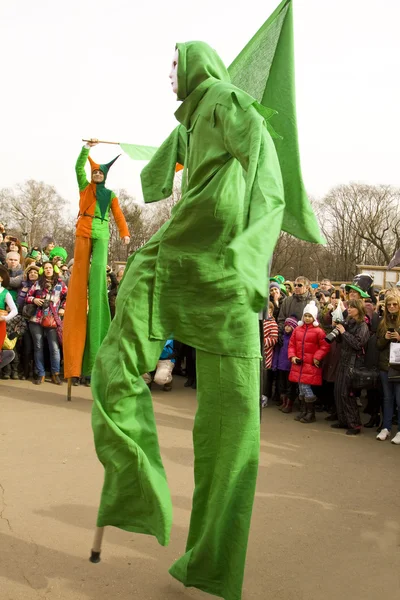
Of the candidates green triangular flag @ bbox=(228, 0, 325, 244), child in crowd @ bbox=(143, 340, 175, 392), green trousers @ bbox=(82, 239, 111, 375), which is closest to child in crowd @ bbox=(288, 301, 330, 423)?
child in crowd @ bbox=(143, 340, 175, 392)

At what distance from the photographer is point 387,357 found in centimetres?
648

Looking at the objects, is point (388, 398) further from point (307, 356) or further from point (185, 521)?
point (185, 521)

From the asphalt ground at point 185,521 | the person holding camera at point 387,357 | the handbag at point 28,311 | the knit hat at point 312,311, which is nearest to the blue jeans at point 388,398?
the person holding camera at point 387,357

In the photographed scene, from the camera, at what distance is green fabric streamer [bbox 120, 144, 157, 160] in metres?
3.25

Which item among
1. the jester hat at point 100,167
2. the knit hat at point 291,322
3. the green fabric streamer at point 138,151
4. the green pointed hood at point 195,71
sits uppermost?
the jester hat at point 100,167

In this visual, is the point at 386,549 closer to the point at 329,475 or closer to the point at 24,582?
the point at 329,475

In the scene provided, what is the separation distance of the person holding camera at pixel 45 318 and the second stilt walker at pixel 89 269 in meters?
1.38

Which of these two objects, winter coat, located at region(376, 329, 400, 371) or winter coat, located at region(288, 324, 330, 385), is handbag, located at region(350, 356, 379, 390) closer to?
winter coat, located at region(376, 329, 400, 371)

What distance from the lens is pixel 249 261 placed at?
186 centimetres

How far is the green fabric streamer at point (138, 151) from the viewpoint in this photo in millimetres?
3246

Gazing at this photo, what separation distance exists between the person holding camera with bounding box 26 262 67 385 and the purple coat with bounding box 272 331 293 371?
9.56ft

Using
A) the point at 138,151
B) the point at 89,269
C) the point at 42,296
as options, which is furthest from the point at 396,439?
the point at 42,296

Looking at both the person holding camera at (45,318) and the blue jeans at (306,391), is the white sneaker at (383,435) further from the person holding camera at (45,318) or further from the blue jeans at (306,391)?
the person holding camera at (45,318)

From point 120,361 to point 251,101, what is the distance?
47.1 inches
